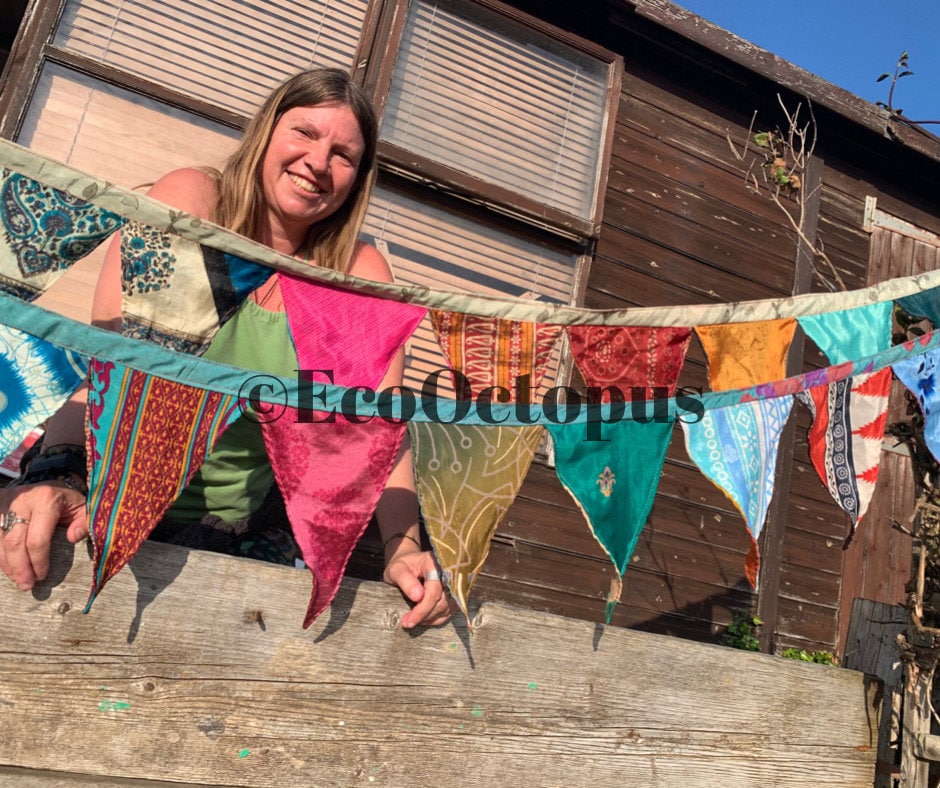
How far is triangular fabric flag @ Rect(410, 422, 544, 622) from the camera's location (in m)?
1.72

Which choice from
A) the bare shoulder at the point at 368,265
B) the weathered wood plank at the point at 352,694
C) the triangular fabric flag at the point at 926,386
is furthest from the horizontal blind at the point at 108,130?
the triangular fabric flag at the point at 926,386

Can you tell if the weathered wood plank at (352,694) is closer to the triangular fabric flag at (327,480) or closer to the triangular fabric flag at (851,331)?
the triangular fabric flag at (327,480)

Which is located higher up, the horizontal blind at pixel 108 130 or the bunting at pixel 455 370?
the horizontal blind at pixel 108 130

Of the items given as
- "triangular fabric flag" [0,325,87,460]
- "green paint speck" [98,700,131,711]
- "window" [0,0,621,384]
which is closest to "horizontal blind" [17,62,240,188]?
"window" [0,0,621,384]

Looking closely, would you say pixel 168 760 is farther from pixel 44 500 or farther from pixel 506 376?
pixel 506 376

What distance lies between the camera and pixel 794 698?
2.14m

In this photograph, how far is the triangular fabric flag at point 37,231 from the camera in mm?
1456

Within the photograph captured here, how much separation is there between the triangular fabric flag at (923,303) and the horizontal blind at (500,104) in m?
2.30

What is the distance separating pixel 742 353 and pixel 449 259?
2.20m

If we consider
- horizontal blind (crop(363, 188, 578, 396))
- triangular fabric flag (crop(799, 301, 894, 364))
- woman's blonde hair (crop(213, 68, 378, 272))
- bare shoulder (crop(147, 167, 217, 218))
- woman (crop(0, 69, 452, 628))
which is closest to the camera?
woman (crop(0, 69, 452, 628))

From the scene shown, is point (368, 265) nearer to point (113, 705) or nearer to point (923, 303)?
point (113, 705)

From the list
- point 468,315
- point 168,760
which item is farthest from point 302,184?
point 168,760

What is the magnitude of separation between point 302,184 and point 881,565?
4953mm

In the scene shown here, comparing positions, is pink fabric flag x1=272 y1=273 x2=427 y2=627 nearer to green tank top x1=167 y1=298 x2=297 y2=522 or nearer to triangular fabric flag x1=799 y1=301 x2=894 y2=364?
green tank top x1=167 y1=298 x2=297 y2=522
